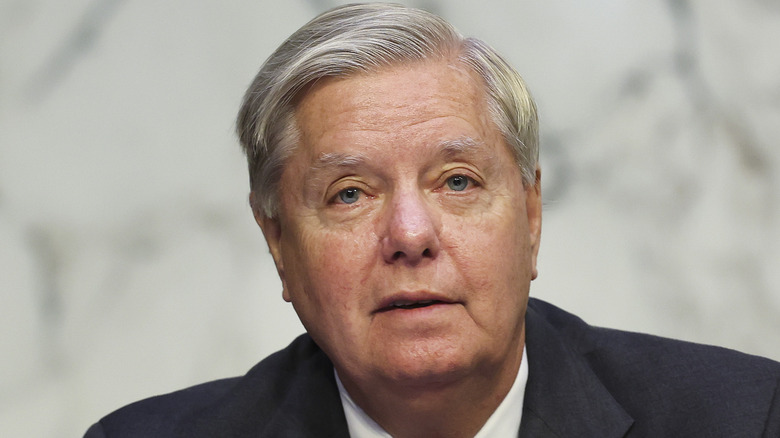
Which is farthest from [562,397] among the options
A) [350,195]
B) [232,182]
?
[232,182]

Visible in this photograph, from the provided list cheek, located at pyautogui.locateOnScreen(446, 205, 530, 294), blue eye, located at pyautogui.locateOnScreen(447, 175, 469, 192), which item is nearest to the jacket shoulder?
cheek, located at pyautogui.locateOnScreen(446, 205, 530, 294)

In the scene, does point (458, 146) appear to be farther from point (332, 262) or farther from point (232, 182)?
point (232, 182)

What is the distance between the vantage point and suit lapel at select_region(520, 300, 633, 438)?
2338 millimetres

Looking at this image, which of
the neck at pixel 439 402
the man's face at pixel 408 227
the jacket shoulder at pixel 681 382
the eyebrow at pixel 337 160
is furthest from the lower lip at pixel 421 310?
the jacket shoulder at pixel 681 382

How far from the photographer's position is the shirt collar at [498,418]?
236 cm

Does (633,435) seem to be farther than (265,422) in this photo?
No

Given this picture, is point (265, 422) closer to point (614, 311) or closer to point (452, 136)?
point (452, 136)

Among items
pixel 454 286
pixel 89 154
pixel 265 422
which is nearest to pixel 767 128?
pixel 454 286

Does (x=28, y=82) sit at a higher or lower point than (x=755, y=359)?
higher

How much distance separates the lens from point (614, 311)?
10.1 feet

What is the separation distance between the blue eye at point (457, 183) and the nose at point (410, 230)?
78mm

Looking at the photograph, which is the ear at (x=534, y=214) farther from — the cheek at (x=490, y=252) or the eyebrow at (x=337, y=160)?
the eyebrow at (x=337, y=160)

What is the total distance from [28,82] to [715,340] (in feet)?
6.41

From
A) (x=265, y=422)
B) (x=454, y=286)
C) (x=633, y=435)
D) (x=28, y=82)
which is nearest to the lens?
(x=454, y=286)
